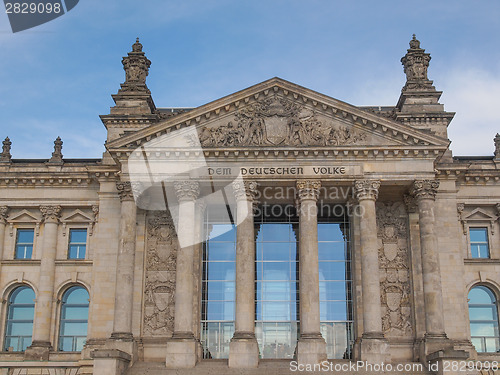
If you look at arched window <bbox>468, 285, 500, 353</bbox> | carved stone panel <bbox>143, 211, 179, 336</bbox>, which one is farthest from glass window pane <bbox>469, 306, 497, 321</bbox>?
carved stone panel <bbox>143, 211, 179, 336</bbox>

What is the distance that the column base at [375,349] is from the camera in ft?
113

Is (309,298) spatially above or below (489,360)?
above

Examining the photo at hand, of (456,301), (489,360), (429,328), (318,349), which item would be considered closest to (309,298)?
(318,349)

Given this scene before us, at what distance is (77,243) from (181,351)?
11377 mm

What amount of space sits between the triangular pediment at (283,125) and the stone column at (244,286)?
2.68 meters

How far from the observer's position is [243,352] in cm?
3475

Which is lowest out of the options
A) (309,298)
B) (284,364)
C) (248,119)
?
(284,364)

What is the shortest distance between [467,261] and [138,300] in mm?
18909

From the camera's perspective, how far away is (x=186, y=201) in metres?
37.6

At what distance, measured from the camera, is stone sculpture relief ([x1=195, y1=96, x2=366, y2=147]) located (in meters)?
37.8

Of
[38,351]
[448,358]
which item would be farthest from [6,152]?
[448,358]

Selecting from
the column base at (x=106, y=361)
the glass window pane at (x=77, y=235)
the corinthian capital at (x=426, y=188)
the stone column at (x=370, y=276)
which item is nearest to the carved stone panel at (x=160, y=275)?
the glass window pane at (x=77, y=235)

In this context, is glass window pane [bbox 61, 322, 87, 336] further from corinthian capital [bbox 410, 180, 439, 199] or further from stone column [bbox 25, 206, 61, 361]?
corinthian capital [bbox 410, 180, 439, 199]

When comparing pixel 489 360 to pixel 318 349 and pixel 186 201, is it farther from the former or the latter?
pixel 186 201
